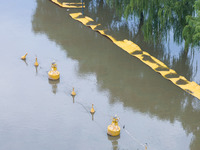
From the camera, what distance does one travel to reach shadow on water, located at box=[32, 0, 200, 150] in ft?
95.1

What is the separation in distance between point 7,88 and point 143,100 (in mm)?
9753

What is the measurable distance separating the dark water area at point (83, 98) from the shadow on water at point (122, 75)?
2.6 inches

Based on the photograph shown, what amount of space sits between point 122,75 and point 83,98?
192 inches

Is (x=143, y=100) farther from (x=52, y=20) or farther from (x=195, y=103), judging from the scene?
(x=52, y=20)

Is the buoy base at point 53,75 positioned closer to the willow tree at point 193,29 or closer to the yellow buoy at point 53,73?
the yellow buoy at point 53,73

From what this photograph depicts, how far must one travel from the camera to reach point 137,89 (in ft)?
104

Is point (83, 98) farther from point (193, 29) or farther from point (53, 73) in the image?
point (193, 29)

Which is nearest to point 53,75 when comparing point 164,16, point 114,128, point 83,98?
point 83,98

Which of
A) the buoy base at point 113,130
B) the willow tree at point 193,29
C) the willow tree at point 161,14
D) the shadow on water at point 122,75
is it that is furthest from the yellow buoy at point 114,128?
the willow tree at point 161,14

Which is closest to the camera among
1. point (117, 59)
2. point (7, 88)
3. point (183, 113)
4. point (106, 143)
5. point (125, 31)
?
point (106, 143)

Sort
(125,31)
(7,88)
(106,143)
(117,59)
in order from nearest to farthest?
(106,143), (7,88), (117,59), (125,31)

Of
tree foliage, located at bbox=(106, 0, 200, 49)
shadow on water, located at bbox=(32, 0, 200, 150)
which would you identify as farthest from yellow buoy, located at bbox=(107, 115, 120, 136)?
tree foliage, located at bbox=(106, 0, 200, 49)

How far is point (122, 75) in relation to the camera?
3378cm

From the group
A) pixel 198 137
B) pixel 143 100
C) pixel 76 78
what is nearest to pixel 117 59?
pixel 76 78
